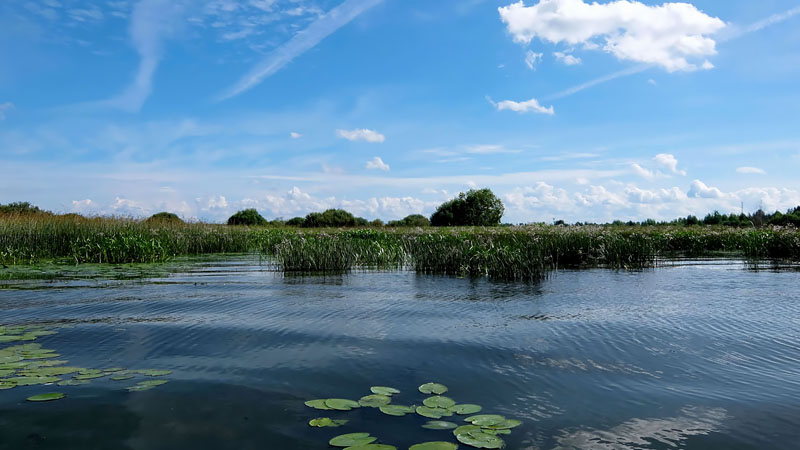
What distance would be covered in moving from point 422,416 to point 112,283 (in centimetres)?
1072

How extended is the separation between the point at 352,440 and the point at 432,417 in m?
0.68

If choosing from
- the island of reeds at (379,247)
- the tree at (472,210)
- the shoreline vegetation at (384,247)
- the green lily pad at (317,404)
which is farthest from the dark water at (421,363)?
the tree at (472,210)

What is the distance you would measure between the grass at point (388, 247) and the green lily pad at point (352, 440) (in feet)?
31.5

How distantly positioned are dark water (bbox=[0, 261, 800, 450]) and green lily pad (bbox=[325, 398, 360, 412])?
0.25ft

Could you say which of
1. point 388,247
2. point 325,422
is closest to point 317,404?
point 325,422

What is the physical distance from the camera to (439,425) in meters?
3.64

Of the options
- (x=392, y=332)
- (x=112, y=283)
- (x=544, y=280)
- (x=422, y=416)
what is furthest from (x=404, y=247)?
(x=422, y=416)

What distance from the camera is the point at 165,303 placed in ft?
30.2

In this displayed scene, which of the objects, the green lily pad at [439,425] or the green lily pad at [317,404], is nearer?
the green lily pad at [439,425]

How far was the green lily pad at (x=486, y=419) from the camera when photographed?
3.66 metres

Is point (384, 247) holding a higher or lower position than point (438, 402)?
higher

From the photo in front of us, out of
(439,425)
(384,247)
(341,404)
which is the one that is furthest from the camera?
(384,247)

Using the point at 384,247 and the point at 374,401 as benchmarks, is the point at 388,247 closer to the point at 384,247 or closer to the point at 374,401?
the point at 384,247

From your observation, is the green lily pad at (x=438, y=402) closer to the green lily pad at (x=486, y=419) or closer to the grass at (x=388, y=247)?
the green lily pad at (x=486, y=419)
